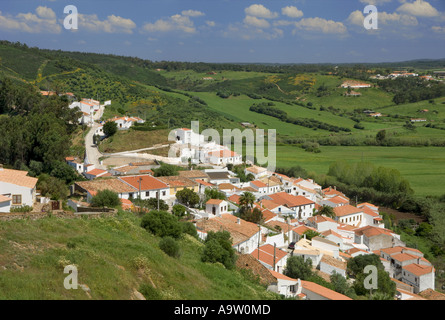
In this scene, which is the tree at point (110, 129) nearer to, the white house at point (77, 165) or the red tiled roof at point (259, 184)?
the white house at point (77, 165)

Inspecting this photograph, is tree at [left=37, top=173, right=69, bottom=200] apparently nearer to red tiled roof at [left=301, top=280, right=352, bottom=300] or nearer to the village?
the village

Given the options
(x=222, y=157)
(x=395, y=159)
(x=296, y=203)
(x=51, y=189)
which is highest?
(x=51, y=189)

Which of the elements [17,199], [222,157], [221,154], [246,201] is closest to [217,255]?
[17,199]

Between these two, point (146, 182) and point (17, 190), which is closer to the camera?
point (17, 190)

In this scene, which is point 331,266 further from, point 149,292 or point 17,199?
point 17,199

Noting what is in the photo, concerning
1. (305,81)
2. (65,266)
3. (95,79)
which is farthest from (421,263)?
(305,81)

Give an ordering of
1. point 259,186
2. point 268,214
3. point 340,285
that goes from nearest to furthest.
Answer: point 340,285 < point 268,214 < point 259,186

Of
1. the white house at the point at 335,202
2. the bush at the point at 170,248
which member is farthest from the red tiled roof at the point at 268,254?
the white house at the point at 335,202
